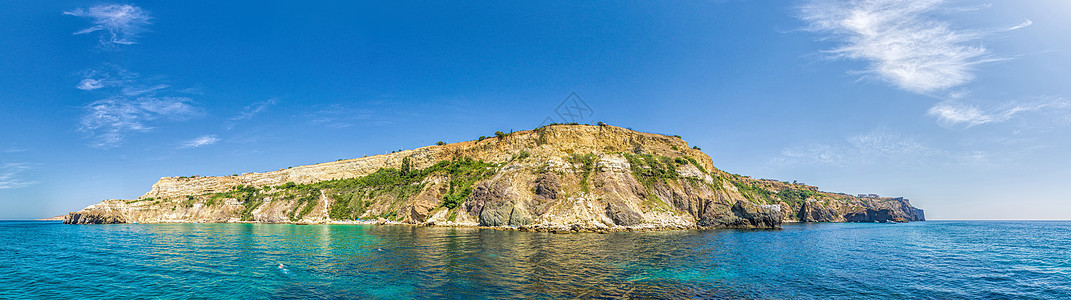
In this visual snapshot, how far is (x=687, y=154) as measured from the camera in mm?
119375

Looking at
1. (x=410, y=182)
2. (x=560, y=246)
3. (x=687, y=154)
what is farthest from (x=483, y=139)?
(x=560, y=246)

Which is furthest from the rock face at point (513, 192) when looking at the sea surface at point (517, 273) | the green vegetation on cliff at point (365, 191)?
the sea surface at point (517, 273)

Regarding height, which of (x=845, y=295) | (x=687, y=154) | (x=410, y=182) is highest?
(x=687, y=154)

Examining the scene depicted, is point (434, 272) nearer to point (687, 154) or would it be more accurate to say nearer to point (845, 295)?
point (845, 295)

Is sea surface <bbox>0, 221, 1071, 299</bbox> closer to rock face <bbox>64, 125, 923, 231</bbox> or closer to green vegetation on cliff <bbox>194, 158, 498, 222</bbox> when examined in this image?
rock face <bbox>64, 125, 923, 231</bbox>

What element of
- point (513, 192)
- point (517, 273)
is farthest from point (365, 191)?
point (517, 273)

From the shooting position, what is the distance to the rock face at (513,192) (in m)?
78.8

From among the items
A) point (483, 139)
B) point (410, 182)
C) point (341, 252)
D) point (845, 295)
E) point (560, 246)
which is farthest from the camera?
point (483, 139)

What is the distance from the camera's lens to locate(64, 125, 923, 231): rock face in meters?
78.8

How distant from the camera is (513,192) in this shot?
82938 millimetres

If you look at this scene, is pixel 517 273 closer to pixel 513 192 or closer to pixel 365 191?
pixel 513 192

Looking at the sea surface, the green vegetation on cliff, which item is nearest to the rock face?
the green vegetation on cliff

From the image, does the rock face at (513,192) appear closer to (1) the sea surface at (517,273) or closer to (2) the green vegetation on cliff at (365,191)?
(2) the green vegetation on cliff at (365,191)

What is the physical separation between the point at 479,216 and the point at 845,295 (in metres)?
67.3
